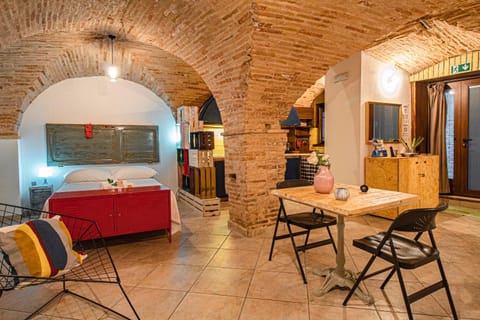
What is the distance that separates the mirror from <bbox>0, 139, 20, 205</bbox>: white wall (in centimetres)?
674

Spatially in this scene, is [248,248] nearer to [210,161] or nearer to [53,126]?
[210,161]

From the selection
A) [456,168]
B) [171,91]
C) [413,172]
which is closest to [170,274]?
[413,172]

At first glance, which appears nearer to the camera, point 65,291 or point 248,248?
point 65,291

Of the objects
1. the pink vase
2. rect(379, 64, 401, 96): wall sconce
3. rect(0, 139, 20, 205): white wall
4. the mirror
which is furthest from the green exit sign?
rect(0, 139, 20, 205): white wall

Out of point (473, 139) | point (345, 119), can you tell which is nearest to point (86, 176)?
point (345, 119)

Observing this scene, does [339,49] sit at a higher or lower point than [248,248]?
higher

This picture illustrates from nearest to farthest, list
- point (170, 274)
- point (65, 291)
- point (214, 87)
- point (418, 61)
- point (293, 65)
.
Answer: point (65, 291) → point (170, 274) → point (293, 65) → point (214, 87) → point (418, 61)

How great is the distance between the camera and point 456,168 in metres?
5.80

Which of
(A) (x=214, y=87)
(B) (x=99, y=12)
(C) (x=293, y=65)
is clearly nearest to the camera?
(B) (x=99, y=12)

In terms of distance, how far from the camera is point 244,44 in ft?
10.9

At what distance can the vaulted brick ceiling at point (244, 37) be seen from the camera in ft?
10.2

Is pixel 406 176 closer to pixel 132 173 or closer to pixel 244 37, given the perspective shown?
pixel 244 37

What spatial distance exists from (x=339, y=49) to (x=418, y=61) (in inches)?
99.2

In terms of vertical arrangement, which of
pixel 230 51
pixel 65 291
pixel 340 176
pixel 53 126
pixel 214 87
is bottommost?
pixel 65 291
